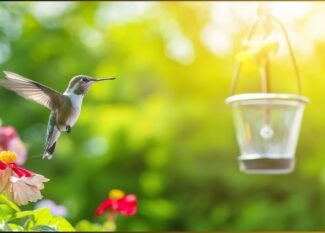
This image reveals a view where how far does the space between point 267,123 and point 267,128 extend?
0.02 metres

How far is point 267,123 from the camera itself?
2.11 metres

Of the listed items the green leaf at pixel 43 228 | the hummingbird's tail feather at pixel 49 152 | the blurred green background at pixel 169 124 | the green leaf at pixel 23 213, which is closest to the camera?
the green leaf at pixel 43 228

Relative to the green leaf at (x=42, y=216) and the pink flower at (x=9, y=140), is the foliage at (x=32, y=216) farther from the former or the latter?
the pink flower at (x=9, y=140)

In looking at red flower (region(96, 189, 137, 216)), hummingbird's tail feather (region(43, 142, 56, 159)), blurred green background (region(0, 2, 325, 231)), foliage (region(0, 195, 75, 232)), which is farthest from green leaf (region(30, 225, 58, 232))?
blurred green background (region(0, 2, 325, 231))

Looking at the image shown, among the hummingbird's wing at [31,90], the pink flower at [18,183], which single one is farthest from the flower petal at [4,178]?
the hummingbird's wing at [31,90]

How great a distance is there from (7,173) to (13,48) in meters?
4.30

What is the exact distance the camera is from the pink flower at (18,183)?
1.21 m

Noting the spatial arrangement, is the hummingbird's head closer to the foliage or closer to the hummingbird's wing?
the hummingbird's wing

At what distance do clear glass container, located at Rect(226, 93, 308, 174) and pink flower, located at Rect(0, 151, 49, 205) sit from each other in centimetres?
89

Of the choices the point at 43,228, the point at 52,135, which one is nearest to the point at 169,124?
the point at 52,135

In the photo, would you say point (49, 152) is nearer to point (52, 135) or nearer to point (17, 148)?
point (52, 135)

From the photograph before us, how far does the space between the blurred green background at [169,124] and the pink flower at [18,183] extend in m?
3.97

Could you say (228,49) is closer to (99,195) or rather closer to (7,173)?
(99,195)

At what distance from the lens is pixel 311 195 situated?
5438 mm
